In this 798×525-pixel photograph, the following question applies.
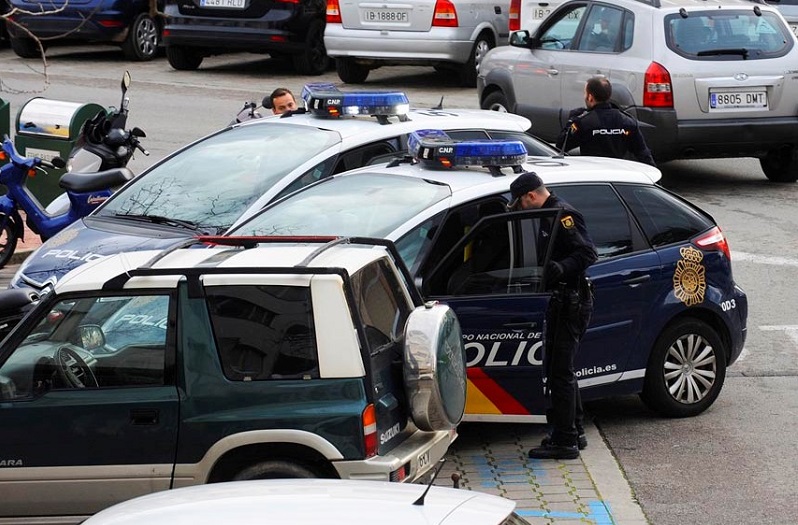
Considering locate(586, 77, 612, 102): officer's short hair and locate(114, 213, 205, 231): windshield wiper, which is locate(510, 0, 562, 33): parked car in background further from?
locate(114, 213, 205, 231): windshield wiper

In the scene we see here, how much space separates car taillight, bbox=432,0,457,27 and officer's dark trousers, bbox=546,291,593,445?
453 inches

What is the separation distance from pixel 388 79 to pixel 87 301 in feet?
49.6

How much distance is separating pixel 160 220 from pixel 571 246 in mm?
2833

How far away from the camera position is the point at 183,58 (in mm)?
20953

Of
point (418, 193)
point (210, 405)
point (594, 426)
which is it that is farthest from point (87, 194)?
point (210, 405)

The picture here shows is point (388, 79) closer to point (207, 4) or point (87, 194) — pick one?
point (207, 4)

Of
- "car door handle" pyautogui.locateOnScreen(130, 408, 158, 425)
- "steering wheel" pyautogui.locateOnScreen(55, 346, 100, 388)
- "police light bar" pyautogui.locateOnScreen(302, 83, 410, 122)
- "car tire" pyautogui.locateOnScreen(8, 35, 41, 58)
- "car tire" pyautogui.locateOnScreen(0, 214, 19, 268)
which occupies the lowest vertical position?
"car tire" pyautogui.locateOnScreen(8, 35, 41, 58)

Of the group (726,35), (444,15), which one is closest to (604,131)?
(726,35)

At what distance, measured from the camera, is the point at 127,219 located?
9047mm

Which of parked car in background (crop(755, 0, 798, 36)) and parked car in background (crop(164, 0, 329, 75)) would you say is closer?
parked car in background (crop(164, 0, 329, 75))

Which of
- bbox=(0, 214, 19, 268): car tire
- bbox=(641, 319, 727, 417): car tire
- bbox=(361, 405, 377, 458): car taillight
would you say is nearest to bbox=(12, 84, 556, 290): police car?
bbox=(0, 214, 19, 268): car tire

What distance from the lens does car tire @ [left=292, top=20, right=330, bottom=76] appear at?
65.0 ft

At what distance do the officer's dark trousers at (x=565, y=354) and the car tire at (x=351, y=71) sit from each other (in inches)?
494

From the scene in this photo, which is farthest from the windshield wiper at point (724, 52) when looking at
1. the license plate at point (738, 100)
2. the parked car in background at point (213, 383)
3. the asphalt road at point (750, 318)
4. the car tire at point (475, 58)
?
the parked car in background at point (213, 383)
